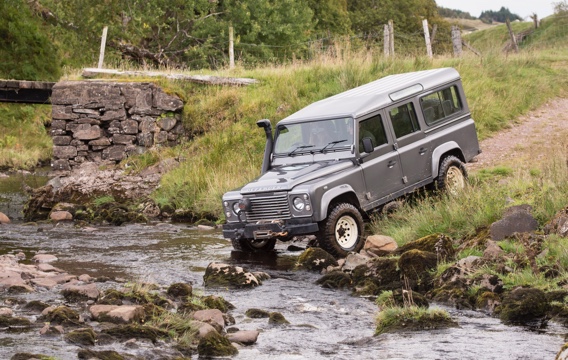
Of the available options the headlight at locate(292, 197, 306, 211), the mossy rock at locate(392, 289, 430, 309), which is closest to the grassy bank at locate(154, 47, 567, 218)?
the headlight at locate(292, 197, 306, 211)

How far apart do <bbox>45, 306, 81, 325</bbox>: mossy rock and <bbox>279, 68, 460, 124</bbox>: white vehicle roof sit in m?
5.81

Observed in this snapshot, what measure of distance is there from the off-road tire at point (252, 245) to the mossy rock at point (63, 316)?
465cm

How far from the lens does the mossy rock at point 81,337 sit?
8.86 m

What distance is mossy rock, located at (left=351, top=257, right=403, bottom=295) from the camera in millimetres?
11312

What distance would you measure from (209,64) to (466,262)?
76.8 feet

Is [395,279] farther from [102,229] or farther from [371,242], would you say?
[102,229]

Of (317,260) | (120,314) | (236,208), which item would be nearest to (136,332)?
(120,314)

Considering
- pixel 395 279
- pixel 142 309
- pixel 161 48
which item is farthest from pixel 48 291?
pixel 161 48

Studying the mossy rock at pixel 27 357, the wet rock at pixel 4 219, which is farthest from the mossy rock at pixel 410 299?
the wet rock at pixel 4 219

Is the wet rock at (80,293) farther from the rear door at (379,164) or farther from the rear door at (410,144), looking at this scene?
the rear door at (410,144)

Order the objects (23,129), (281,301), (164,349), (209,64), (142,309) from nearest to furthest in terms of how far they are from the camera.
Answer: (164,349) < (142,309) < (281,301) < (209,64) < (23,129)

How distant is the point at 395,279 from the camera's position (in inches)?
452

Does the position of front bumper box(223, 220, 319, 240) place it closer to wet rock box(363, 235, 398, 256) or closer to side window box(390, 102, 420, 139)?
A: wet rock box(363, 235, 398, 256)

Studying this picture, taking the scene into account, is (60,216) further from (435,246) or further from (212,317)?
(212,317)
